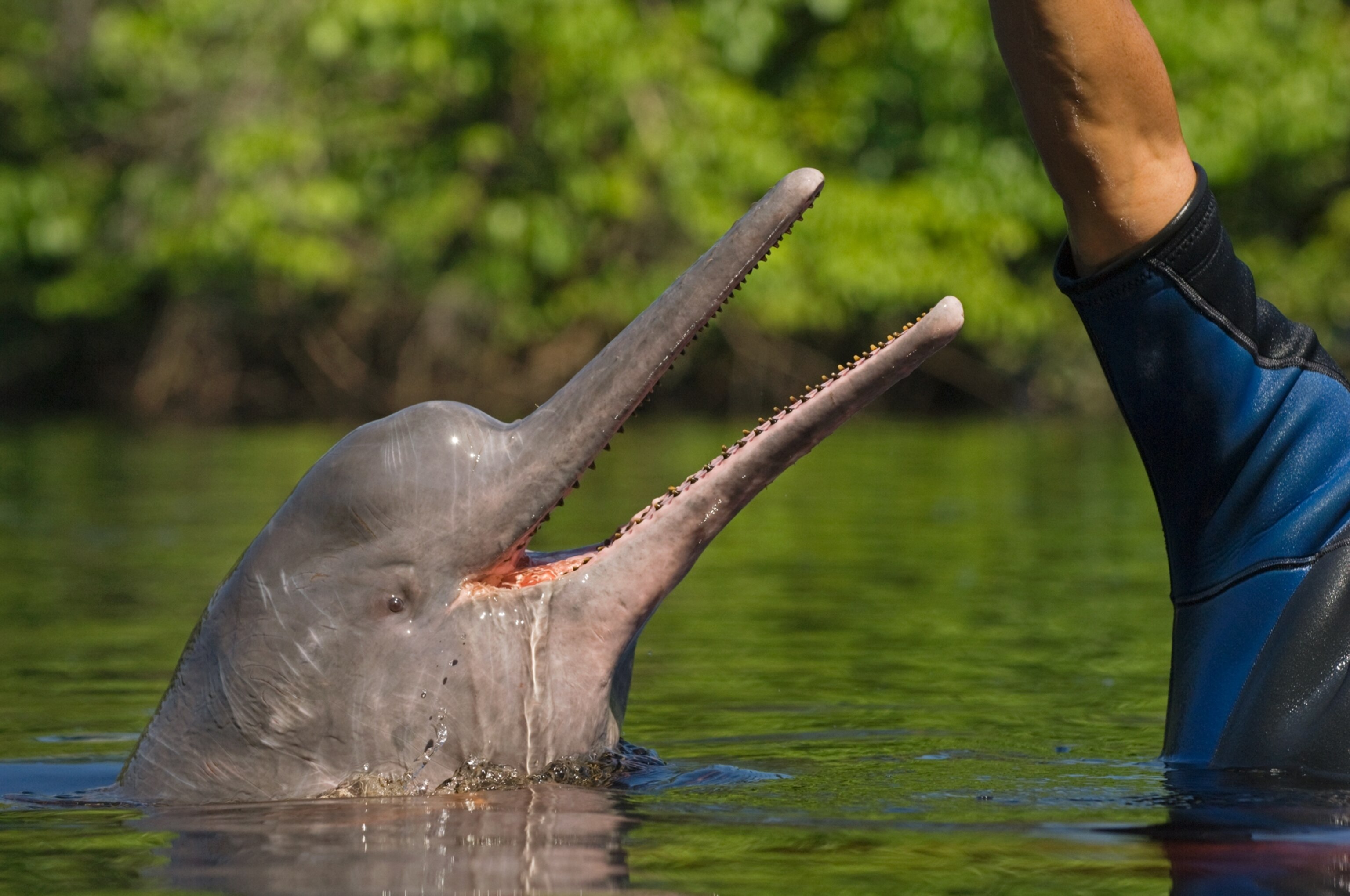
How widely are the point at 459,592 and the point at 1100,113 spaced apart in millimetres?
1612

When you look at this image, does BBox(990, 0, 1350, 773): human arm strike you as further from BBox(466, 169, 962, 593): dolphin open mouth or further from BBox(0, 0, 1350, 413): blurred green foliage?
BBox(0, 0, 1350, 413): blurred green foliage

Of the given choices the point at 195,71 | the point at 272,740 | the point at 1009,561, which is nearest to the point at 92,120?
the point at 195,71

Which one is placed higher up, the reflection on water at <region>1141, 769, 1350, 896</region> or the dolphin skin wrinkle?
the dolphin skin wrinkle

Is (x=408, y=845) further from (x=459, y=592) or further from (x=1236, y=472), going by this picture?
(x=1236, y=472)

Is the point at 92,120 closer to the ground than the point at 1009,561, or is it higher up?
higher up

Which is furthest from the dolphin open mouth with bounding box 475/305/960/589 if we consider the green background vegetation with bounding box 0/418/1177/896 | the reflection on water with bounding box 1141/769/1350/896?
the reflection on water with bounding box 1141/769/1350/896

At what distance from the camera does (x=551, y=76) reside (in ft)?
70.6

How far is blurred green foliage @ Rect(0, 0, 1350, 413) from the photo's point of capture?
2136 centimetres

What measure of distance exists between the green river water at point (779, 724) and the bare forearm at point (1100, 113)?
3.86ft

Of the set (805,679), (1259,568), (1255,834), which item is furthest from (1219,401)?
(805,679)

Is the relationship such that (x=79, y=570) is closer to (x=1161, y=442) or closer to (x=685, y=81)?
(x=1161, y=442)

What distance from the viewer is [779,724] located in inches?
209

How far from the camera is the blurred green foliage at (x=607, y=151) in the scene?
2136 centimetres

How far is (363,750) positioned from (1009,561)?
5848 millimetres
